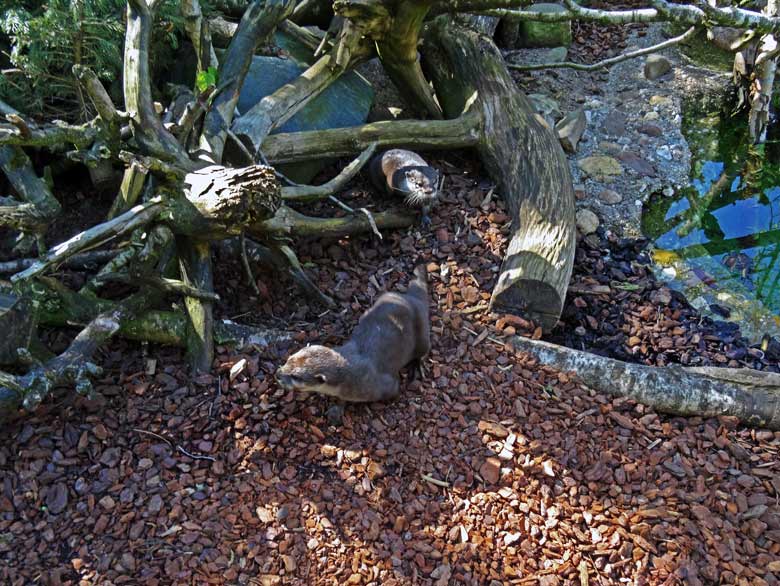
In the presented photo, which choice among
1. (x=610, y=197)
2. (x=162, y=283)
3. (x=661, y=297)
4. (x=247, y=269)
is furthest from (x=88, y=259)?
(x=610, y=197)

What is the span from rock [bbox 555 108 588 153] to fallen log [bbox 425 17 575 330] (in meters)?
0.92

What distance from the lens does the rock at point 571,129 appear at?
287 inches

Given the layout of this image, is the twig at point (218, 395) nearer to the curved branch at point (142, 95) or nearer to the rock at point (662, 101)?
the curved branch at point (142, 95)

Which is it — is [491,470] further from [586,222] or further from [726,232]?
[726,232]

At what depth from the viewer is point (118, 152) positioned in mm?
4344

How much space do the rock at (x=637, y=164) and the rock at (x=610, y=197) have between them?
20.6 inches

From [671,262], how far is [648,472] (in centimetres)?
268

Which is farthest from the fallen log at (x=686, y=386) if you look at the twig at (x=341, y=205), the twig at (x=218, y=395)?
the twig at (x=218, y=395)

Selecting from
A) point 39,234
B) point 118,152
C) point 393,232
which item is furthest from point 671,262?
point 39,234

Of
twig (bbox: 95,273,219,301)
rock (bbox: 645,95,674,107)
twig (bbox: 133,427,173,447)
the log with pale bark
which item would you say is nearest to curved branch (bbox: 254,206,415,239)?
the log with pale bark

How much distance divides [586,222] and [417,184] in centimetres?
169

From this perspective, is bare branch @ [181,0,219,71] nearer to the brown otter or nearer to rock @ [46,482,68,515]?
the brown otter

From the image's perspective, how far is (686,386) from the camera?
468 centimetres

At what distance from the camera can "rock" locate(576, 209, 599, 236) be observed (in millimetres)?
6449
